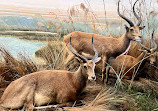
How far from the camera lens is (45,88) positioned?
4152 mm

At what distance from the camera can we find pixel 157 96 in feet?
17.8

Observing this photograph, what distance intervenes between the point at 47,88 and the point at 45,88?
0.04m

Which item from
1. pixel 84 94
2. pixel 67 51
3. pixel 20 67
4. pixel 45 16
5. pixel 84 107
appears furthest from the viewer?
pixel 45 16

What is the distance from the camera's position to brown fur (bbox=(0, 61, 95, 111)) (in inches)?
157

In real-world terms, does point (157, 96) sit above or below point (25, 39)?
below

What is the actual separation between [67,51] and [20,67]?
134 centimetres

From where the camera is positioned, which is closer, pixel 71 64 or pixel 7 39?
pixel 71 64

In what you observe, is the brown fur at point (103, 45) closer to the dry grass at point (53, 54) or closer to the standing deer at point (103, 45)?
the standing deer at point (103, 45)

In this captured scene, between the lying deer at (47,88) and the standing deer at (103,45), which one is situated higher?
the standing deer at (103,45)

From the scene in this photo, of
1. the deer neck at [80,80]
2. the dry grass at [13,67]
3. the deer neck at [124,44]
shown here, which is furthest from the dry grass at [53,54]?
the deer neck at [124,44]

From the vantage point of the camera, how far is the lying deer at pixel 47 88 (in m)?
3.98

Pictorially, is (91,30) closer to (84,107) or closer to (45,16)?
(45,16)

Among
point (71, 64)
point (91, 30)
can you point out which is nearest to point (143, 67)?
point (71, 64)

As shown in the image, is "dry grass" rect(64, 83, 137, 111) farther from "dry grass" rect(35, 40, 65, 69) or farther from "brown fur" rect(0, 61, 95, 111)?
"dry grass" rect(35, 40, 65, 69)
